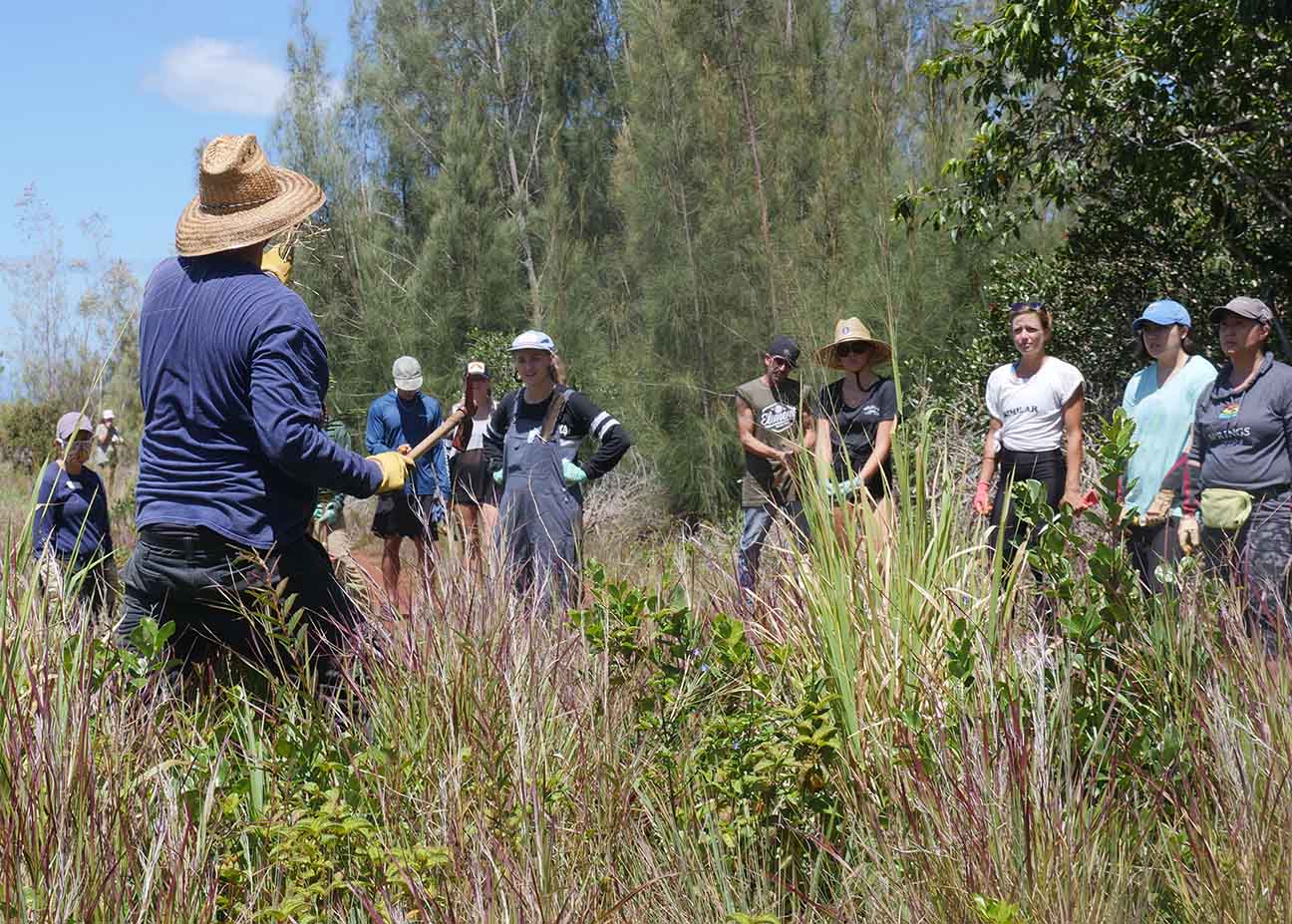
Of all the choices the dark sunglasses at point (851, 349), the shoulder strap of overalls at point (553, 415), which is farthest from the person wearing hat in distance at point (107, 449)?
the dark sunglasses at point (851, 349)

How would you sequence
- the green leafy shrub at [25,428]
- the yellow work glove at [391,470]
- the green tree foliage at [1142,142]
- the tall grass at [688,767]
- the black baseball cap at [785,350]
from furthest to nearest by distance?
1. the green leafy shrub at [25,428]
2. the green tree foliage at [1142,142]
3. the black baseball cap at [785,350]
4. the yellow work glove at [391,470]
5. the tall grass at [688,767]

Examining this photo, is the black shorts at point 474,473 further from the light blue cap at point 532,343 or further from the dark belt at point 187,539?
the dark belt at point 187,539

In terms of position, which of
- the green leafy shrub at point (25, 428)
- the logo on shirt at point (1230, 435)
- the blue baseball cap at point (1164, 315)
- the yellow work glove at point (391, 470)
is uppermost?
the yellow work glove at point (391, 470)

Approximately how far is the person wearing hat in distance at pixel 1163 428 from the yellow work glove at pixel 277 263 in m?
3.40

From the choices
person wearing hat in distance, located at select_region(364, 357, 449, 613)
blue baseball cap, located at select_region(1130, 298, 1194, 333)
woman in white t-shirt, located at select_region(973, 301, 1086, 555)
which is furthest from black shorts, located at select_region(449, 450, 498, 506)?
blue baseball cap, located at select_region(1130, 298, 1194, 333)

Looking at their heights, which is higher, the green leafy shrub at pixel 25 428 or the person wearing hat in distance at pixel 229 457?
the person wearing hat in distance at pixel 229 457

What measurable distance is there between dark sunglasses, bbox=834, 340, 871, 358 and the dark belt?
140 inches

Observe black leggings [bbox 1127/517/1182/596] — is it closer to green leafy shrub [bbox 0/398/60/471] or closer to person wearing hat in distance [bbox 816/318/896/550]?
person wearing hat in distance [bbox 816/318/896/550]

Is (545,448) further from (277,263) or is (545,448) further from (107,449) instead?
(107,449)

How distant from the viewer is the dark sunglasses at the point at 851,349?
20.2 ft

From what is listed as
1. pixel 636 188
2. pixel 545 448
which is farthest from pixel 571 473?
pixel 636 188

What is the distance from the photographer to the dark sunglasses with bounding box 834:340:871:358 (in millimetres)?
6152

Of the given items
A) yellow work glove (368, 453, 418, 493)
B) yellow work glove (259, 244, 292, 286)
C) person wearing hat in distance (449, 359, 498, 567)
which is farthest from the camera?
person wearing hat in distance (449, 359, 498, 567)

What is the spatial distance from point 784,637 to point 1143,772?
1.11m
